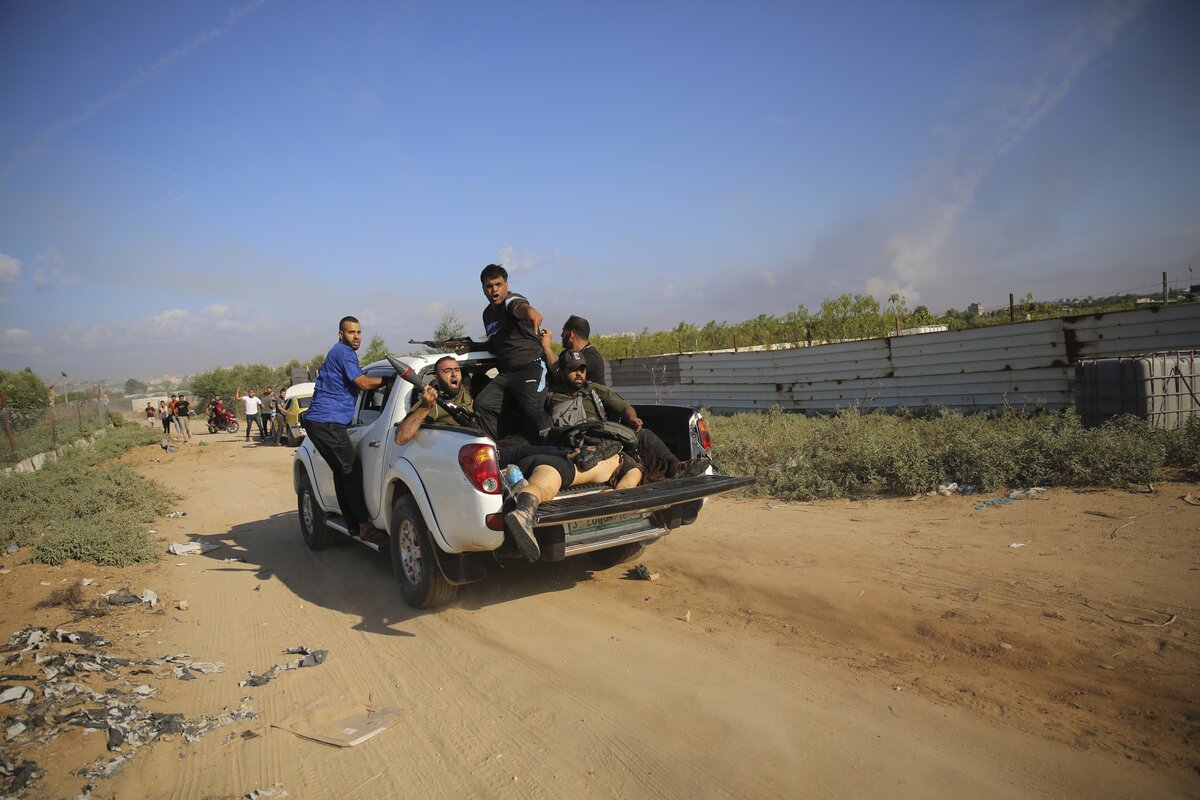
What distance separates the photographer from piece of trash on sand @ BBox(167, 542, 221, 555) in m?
7.75

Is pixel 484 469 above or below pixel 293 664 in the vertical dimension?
above

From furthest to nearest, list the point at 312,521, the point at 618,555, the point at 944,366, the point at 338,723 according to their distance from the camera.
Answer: the point at 944,366 < the point at 312,521 < the point at 618,555 < the point at 338,723

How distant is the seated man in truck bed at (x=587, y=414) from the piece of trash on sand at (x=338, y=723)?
94.5 inches

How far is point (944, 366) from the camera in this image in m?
14.0

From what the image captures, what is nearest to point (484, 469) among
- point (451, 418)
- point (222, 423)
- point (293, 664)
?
point (451, 418)

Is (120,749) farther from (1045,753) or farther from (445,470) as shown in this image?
(1045,753)

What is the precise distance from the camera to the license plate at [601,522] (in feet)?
15.4

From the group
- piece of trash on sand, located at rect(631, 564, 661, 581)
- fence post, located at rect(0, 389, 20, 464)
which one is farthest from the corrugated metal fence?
fence post, located at rect(0, 389, 20, 464)

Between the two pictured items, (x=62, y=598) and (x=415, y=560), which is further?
(x=62, y=598)

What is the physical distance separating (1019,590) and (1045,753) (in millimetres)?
1904

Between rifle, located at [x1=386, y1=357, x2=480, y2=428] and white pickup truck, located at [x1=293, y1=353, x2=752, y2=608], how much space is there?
0.11 meters

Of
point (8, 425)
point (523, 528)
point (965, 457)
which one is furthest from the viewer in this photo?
point (8, 425)

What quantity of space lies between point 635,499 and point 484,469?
102 cm

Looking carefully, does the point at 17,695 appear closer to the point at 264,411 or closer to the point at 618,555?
the point at 618,555
